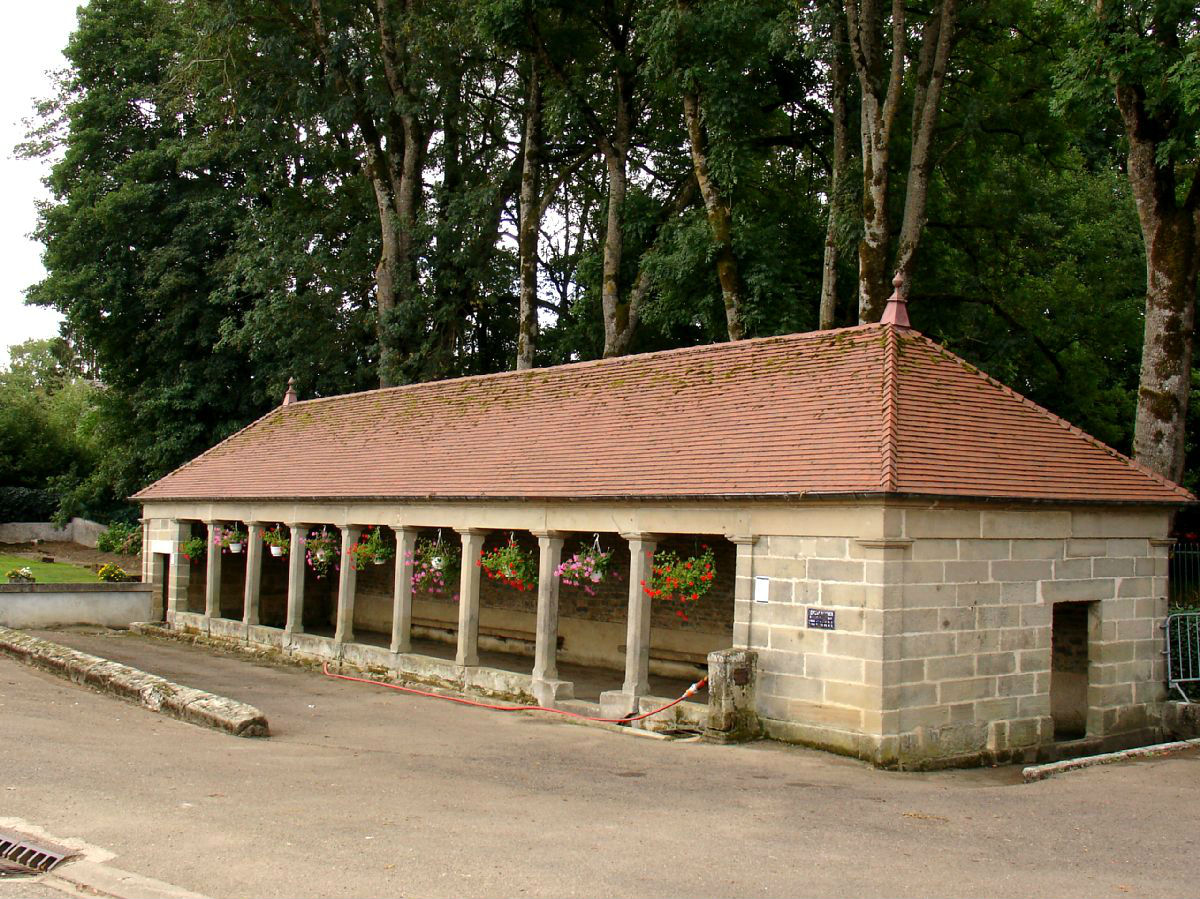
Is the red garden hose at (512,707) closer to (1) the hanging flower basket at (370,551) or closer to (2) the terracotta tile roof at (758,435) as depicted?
(1) the hanging flower basket at (370,551)

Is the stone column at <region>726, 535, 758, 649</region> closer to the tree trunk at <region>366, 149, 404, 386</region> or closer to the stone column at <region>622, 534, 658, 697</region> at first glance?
the stone column at <region>622, 534, 658, 697</region>

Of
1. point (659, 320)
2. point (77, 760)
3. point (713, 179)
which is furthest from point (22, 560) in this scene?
point (77, 760)

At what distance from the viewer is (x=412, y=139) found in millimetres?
28922

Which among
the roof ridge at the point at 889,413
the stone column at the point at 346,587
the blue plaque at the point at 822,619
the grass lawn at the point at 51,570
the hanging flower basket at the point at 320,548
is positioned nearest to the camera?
the roof ridge at the point at 889,413

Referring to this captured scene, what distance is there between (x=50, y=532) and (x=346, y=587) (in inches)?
1118

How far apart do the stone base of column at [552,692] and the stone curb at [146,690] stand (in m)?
3.73

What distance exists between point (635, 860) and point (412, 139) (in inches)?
957

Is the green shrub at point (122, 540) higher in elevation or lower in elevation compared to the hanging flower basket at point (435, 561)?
lower

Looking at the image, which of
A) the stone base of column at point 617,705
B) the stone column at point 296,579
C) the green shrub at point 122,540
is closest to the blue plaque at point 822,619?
the stone base of column at point 617,705

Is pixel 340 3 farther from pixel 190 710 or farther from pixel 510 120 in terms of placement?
pixel 190 710

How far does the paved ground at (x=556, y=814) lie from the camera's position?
7.19m

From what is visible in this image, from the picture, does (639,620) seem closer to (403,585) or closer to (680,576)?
(680,576)

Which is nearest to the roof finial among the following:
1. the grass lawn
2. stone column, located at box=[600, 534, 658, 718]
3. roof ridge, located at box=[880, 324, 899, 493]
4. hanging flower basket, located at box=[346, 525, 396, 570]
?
roof ridge, located at box=[880, 324, 899, 493]

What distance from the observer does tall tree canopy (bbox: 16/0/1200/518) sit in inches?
782
